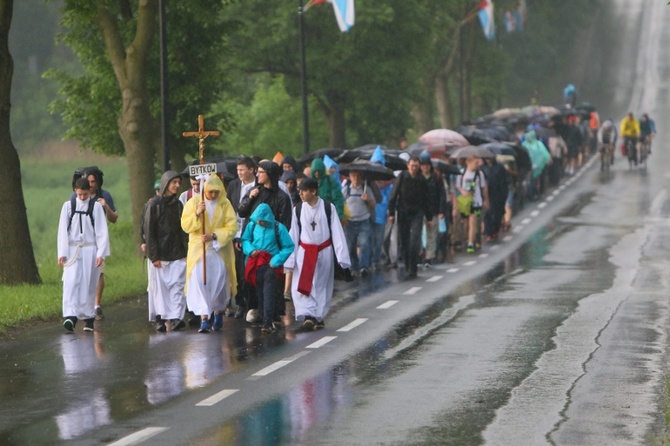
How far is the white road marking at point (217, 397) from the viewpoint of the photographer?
38.9 ft

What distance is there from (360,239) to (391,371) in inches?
421

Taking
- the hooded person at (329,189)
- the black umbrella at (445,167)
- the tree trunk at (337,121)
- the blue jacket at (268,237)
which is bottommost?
the blue jacket at (268,237)

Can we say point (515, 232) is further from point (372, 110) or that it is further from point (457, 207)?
point (372, 110)

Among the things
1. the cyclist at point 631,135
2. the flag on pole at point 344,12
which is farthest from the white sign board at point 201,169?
the cyclist at point 631,135

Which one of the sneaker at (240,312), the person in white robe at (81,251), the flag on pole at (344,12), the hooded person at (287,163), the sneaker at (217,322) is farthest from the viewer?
the flag on pole at (344,12)

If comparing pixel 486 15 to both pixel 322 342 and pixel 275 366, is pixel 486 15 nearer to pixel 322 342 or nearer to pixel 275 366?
pixel 322 342

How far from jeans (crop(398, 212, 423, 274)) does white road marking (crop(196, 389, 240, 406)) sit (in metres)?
11.1

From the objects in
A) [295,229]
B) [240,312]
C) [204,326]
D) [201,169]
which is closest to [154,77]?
[240,312]

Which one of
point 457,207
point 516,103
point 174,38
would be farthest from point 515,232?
point 516,103

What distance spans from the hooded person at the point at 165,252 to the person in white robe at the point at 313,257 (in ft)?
3.82

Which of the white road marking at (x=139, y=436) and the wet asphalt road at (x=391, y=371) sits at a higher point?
the white road marking at (x=139, y=436)

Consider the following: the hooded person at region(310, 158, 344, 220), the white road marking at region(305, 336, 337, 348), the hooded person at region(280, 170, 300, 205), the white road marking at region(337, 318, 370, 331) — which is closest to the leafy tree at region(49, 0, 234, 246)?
the hooded person at region(310, 158, 344, 220)

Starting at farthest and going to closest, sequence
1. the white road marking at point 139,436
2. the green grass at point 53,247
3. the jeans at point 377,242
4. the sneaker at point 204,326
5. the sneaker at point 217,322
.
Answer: the jeans at point 377,242 < the green grass at point 53,247 < the sneaker at point 217,322 < the sneaker at point 204,326 < the white road marking at point 139,436

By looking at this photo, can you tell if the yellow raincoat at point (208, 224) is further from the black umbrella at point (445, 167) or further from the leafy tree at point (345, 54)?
the leafy tree at point (345, 54)
